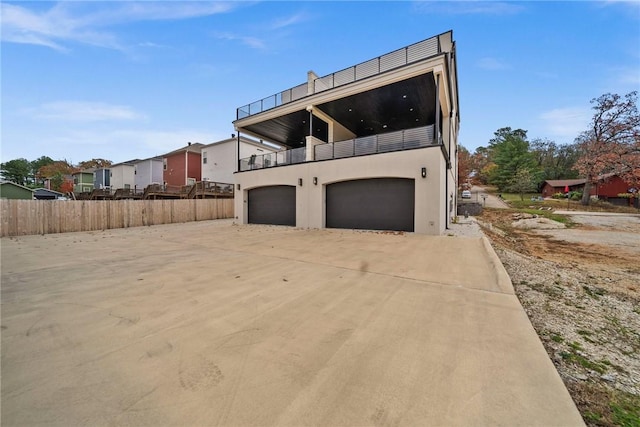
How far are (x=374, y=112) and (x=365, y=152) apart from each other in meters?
3.52

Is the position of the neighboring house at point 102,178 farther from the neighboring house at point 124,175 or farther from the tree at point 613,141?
the tree at point 613,141

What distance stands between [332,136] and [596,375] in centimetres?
1375

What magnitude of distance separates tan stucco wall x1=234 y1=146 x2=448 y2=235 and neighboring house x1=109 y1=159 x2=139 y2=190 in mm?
25511

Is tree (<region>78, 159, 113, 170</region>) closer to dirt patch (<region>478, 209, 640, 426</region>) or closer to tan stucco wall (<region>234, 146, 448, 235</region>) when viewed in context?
tan stucco wall (<region>234, 146, 448, 235</region>)

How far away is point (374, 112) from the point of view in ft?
42.6

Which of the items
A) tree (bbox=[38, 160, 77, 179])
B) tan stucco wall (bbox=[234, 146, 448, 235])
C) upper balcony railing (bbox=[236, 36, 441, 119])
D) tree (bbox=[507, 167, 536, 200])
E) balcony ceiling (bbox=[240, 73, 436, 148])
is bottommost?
tan stucco wall (bbox=[234, 146, 448, 235])

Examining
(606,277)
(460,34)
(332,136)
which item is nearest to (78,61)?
(332,136)

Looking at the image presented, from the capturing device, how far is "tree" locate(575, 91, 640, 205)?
2277 cm

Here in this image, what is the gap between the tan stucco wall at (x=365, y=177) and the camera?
904 cm

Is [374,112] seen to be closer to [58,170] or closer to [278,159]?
[278,159]

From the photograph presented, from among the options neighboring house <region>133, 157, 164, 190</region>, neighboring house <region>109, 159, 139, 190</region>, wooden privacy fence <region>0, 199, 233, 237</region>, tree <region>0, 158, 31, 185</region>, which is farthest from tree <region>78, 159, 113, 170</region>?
wooden privacy fence <region>0, 199, 233, 237</region>

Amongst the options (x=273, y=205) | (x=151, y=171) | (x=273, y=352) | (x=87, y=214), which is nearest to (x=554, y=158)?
(x=273, y=205)

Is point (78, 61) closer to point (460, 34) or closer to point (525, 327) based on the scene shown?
point (525, 327)

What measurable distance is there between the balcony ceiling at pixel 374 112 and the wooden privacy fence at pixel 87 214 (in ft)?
25.3
